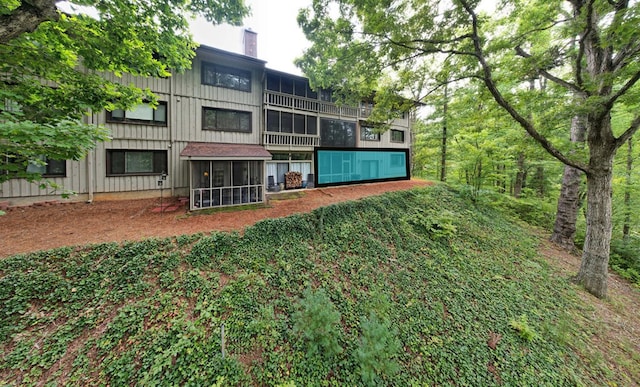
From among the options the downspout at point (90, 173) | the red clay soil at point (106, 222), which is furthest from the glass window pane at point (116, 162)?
the red clay soil at point (106, 222)

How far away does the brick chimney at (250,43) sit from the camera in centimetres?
1187

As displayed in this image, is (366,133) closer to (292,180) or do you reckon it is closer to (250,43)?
A: (292,180)

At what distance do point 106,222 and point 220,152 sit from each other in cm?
439

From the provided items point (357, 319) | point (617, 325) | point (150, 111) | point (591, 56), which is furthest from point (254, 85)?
point (617, 325)

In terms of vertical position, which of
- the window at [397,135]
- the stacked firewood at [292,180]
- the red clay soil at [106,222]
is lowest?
the red clay soil at [106,222]

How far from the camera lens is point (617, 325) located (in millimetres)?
5500

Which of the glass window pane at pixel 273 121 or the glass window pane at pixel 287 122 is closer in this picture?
the glass window pane at pixel 273 121

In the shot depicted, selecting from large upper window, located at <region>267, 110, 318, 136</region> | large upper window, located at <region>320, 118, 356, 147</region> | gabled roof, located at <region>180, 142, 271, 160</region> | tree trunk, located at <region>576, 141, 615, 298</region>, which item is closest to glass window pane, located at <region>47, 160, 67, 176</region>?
gabled roof, located at <region>180, 142, 271, 160</region>

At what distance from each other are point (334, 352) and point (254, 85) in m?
12.4

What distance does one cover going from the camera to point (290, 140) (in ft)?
39.7

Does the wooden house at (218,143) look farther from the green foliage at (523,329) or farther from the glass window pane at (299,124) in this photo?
the green foliage at (523,329)

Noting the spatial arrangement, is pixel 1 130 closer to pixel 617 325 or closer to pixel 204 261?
pixel 204 261

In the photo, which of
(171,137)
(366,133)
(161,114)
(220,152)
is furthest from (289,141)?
(366,133)

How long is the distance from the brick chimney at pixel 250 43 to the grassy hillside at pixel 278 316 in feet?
36.5
